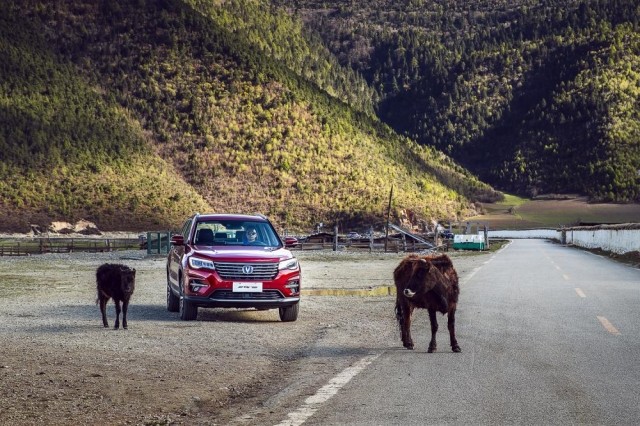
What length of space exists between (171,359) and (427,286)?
120 inches

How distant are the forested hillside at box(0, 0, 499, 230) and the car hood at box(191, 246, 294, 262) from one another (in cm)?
7840

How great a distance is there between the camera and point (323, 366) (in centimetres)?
1052

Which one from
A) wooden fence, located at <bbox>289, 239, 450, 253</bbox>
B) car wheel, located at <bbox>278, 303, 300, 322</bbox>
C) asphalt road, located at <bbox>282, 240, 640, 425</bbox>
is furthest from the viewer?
wooden fence, located at <bbox>289, 239, 450, 253</bbox>

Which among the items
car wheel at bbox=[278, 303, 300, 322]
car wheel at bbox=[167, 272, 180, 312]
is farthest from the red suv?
car wheel at bbox=[167, 272, 180, 312]

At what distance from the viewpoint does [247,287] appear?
48.4ft

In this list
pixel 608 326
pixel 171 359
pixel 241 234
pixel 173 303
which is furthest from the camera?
pixel 173 303

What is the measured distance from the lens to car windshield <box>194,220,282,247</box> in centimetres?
1611

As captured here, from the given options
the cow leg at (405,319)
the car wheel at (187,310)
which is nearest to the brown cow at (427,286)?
the cow leg at (405,319)

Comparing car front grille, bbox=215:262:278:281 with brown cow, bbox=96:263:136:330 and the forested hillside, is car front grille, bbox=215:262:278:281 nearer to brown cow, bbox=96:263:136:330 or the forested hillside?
brown cow, bbox=96:263:136:330

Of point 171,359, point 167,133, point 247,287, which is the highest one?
point 167,133

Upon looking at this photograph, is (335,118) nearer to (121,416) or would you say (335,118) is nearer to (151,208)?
(151,208)

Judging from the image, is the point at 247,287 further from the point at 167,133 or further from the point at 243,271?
the point at 167,133

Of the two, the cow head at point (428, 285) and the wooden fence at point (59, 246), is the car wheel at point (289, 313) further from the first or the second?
the wooden fence at point (59, 246)

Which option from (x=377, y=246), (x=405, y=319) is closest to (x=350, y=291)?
(x=405, y=319)
